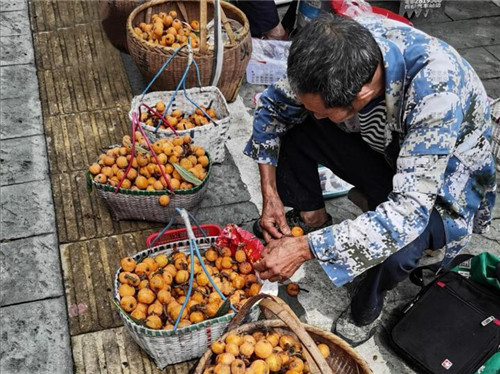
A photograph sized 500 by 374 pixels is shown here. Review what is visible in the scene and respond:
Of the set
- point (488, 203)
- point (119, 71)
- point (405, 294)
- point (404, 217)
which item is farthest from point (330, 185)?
point (119, 71)

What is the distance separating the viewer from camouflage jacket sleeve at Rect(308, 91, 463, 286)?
214 cm

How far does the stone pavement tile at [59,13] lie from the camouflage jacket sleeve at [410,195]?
410 centimetres

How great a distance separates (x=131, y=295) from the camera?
2.60 m

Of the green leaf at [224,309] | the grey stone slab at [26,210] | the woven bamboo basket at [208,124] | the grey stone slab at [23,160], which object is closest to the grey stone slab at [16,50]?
the grey stone slab at [23,160]

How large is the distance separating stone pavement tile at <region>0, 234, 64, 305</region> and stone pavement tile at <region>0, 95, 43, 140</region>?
1114 millimetres

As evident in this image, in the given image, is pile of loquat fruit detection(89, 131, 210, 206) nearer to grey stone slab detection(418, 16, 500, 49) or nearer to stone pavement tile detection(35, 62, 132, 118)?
stone pavement tile detection(35, 62, 132, 118)

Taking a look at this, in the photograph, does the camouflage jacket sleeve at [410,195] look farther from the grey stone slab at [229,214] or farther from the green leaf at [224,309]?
the grey stone slab at [229,214]

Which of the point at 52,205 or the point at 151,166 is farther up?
the point at 151,166

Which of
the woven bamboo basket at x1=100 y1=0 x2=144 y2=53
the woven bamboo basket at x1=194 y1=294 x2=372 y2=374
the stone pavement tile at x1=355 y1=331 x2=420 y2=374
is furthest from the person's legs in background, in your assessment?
the woven bamboo basket at x1=194 y1=294 x2=372 y2=374

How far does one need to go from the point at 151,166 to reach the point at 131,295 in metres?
0.87

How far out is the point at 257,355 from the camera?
2.30m

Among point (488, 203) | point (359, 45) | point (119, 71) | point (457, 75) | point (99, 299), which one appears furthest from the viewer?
point (119, 71)

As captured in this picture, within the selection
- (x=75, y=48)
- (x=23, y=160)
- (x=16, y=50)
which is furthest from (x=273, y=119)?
(x=16, y=50)

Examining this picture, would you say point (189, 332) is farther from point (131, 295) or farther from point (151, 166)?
point (151, 166)
